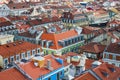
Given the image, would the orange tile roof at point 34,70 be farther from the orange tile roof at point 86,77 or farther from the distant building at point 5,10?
the distant building at point 5,10

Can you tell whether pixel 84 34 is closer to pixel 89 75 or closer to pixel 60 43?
pixel 60 43

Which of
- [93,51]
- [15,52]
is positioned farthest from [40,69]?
[93,51]

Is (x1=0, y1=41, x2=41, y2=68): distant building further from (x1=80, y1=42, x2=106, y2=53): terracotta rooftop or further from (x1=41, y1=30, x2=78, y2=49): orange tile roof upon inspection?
(x1=80, y1=42, x2=106, y2=53): terracotta rooftop

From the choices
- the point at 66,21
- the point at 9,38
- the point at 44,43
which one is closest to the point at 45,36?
the point at 44,43

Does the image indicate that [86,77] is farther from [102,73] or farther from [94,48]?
[94,48]

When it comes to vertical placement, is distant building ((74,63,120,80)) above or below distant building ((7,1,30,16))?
above

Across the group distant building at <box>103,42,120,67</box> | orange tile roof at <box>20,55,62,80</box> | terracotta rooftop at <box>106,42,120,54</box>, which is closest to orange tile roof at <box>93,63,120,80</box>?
orange tile roof at <box>20,55,62,80</box>

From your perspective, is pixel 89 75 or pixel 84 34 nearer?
pixel 89 75
